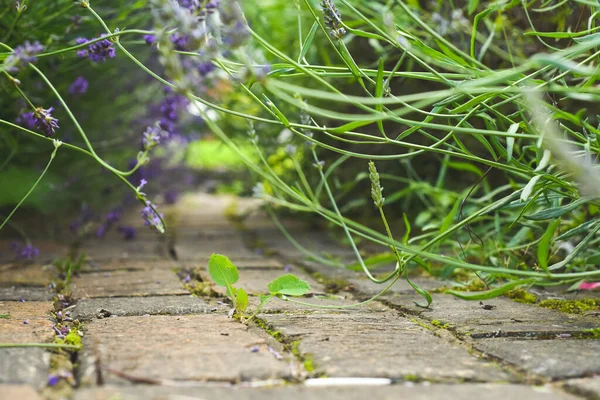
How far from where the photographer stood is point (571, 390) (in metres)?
0.92

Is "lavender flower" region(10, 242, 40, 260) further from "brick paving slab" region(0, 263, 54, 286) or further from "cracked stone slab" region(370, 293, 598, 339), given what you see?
"cracked stone slab" region(370, 293, 598, 339)

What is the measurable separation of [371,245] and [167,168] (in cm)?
199

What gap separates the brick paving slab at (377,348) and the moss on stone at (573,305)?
1.21 ft

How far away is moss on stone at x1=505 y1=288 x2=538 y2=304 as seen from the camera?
157 cm

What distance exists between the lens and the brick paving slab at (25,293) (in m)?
1.57

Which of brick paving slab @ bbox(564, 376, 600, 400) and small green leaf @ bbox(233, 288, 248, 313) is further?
small green leaf @ bbox(233, 288, 248, 313)

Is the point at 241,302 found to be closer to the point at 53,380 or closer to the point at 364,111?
the point at 53,380

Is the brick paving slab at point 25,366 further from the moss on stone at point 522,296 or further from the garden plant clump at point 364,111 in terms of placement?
the moss on stone at point 522,296

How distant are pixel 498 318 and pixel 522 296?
272 millimetres

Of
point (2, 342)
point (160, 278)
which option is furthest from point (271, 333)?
point (160, 278)

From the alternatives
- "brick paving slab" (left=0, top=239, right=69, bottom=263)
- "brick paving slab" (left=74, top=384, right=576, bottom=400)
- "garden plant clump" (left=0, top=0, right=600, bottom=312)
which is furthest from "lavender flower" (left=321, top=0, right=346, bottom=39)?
"brick paving slab" (left=0, top=239, right=69, bottom=263)

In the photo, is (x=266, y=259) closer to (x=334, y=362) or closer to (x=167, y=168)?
(x=334, y=362)

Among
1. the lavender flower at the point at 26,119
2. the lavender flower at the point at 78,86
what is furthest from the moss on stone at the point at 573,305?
the lavender flower at the point at 78,86

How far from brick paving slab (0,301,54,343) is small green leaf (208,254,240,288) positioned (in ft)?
1.05
